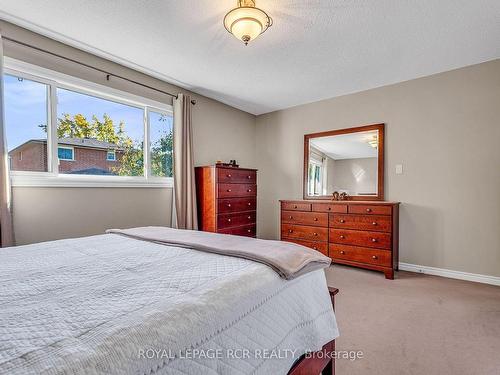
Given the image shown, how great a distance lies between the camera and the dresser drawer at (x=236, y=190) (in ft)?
11.7

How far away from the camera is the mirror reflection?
3.74 m

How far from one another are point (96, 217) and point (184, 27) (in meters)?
2.10

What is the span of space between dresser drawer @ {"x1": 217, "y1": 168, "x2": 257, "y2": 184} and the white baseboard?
7.75 ft

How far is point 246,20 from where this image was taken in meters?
1.93

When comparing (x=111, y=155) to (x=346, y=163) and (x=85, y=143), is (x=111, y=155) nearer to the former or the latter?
(x=85, y=143)

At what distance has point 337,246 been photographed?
3.45 m

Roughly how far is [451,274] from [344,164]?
6.16ft

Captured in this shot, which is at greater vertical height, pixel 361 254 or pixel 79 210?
pixel 79 210

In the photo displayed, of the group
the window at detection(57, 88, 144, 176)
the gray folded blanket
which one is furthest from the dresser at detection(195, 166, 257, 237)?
the gray folded blanket

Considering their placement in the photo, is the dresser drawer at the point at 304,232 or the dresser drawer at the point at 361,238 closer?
the dresser drawer at the point at 361,238

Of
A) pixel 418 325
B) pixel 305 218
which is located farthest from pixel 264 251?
pixel 305 218

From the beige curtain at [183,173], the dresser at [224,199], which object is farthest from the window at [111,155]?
the dresser at [224,199]

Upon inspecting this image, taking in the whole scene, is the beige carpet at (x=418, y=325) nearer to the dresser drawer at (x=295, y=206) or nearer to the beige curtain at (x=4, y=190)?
the dresser drawer at (x=295, y=206)

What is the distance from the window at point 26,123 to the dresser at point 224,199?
175 centimetres
